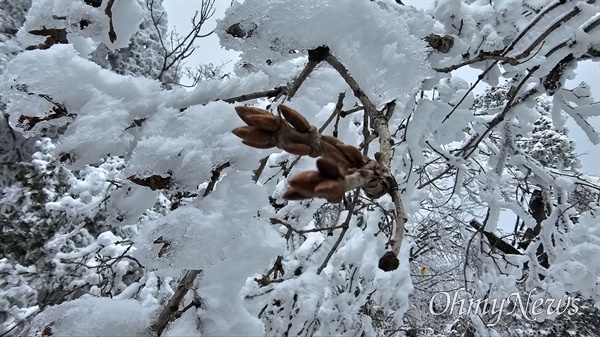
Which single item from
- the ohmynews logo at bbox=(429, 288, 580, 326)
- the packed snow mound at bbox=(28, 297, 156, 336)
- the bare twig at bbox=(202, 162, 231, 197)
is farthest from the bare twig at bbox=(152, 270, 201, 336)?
the ohmynews logo at bbox=(429, 288, 580, 326)

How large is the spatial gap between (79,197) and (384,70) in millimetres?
4922

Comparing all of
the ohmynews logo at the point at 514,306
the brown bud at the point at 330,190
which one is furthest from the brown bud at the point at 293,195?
the ohmynews logo at the point at 514,306

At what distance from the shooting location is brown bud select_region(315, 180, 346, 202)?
0.20m

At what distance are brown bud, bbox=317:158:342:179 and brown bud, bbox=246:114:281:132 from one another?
0.21 feet

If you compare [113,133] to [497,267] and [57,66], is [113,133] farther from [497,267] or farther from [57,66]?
[497,267]

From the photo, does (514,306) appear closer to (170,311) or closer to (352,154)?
(170,311)

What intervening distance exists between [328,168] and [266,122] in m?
0.07

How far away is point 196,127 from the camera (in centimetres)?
60

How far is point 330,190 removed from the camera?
200 mm

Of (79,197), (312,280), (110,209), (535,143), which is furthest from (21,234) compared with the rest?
(535,143)

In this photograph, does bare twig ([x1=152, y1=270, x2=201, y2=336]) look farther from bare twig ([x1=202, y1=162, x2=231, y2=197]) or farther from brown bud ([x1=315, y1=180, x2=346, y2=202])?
brown bud ([x1=315, y1=180, x2=346, y2=202])

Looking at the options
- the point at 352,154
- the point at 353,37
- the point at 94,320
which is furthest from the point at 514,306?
the point at 352,154

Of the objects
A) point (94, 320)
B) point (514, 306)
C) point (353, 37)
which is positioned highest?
point (353, 37)

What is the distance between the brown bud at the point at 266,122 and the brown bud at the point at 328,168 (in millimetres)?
64
